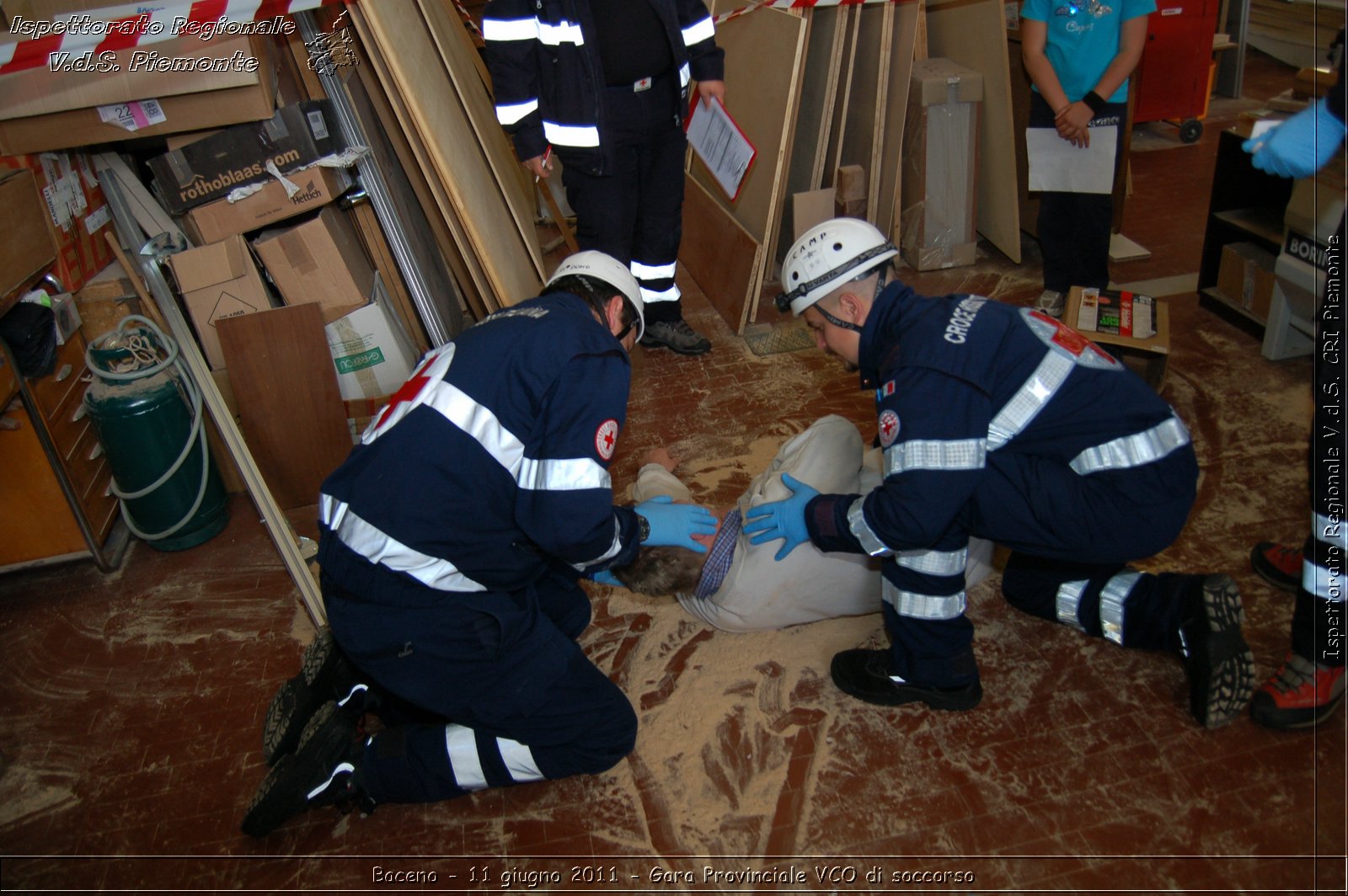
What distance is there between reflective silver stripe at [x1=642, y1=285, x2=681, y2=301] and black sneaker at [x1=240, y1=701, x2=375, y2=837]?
2569mm

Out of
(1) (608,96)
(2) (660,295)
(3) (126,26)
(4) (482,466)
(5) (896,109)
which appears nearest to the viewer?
(4) (482,466)

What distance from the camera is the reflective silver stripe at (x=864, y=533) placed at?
7.71 ft

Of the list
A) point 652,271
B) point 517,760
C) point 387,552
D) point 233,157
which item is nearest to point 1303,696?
point 517,760

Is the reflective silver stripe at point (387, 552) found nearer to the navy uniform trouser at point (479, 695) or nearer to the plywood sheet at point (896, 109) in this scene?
the navy uniform trouser at point (479, 695)

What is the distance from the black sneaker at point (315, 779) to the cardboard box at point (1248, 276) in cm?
399

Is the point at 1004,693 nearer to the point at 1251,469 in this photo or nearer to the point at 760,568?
the point at 760,568

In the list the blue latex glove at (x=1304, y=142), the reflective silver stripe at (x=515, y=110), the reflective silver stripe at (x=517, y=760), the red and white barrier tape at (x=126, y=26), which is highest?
the red and white barrier tape at (x=126, y=26)

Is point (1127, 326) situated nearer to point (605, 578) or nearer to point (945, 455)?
point (945, 455)

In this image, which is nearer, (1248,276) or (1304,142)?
(1304,142)

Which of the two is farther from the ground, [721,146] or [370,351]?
[721,146]

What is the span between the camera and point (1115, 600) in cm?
258

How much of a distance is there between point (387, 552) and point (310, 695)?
2.22 ft

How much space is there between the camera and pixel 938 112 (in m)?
4.71

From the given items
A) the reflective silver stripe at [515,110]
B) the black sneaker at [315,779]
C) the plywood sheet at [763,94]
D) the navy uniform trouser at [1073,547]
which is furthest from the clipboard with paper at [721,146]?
the black sneaker at [315,779]
